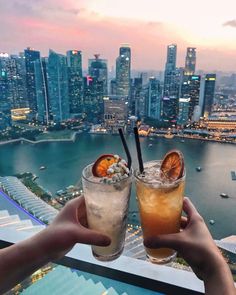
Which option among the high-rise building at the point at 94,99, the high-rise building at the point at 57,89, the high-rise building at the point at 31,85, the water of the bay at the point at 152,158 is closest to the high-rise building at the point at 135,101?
the high-rise building at the point at 94,99

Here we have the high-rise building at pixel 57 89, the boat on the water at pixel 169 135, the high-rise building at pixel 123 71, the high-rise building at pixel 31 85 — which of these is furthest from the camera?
the high-rise building at pixel 123 71

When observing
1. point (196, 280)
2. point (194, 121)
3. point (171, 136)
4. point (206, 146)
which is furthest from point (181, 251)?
point (194, 121)

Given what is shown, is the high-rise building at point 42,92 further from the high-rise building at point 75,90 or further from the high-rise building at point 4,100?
the high-rise building at point 4,100

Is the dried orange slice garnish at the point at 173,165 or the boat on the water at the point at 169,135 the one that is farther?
the boat on the water at the point at 169,135

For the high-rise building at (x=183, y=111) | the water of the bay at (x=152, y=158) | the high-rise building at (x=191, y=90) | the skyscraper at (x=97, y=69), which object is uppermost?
the skyscraper at (x=97, y=69)

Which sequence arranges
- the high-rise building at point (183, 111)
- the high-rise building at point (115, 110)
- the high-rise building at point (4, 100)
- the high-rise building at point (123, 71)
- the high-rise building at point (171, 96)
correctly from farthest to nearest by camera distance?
the high-rise building at point (123, 71) < the high-rise building at point (171, 96) < the high-rise building at point (183, 111) < the high-rise building at point (115, 110) < the high-rise building at point (4, 100)

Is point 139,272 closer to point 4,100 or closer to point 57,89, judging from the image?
point 4,100
